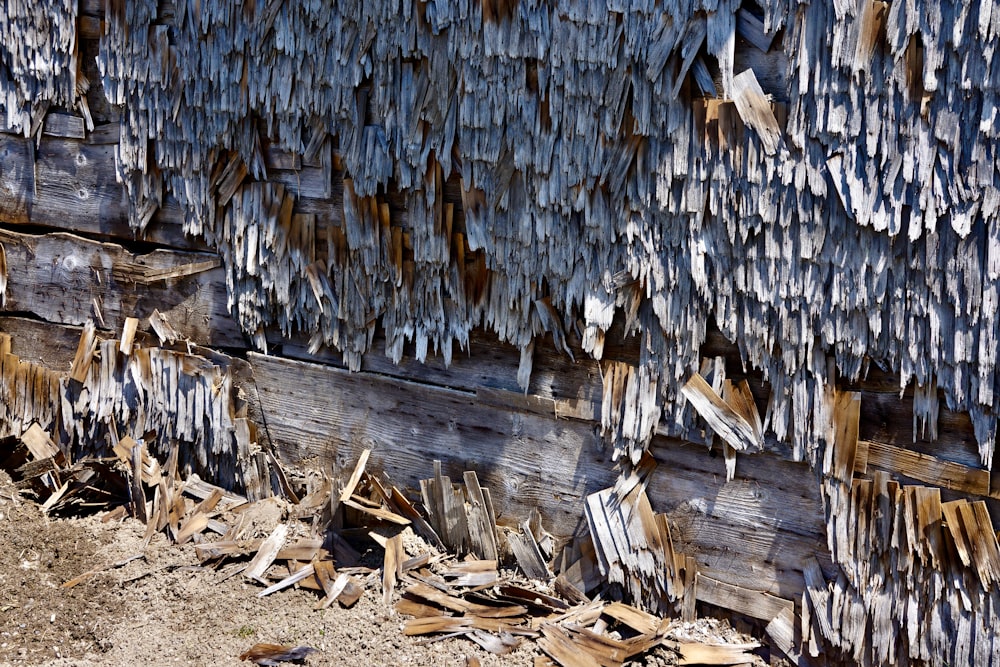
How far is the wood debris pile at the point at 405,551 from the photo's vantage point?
312cm

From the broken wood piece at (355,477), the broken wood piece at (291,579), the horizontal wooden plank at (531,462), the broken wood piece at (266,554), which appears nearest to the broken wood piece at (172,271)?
the horizontal wooden plank at (531,462)

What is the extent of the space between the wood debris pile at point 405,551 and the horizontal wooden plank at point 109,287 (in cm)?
60

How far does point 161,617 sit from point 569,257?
200cm

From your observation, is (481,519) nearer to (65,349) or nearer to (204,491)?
(204,491)

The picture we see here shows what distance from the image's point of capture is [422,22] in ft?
10.3

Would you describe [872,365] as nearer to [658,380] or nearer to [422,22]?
[658,380]

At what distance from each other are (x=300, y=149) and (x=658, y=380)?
1.65 m

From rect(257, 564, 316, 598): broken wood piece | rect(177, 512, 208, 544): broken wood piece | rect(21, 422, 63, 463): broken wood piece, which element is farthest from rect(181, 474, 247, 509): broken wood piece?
rect(21, 422, 63, 463): broken wood piece

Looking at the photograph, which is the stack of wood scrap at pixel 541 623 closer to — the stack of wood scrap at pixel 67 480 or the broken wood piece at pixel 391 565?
the broken wood piece at pixel 391 565

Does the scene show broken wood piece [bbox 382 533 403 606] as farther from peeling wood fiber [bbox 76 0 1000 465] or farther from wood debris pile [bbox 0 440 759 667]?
peeling wood fiber [bbox 76 0 1000 465]

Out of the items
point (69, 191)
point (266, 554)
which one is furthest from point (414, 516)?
point (69, 191)

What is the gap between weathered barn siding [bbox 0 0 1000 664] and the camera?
2.63m

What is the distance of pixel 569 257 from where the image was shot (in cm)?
312

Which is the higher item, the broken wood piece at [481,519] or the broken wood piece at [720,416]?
the broken wood piece at [720,416]
